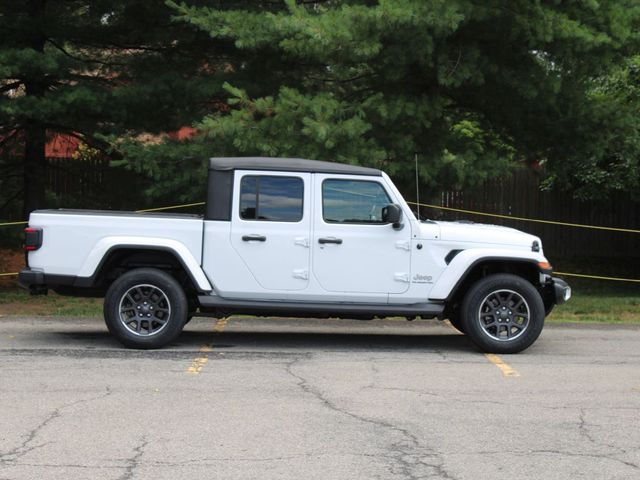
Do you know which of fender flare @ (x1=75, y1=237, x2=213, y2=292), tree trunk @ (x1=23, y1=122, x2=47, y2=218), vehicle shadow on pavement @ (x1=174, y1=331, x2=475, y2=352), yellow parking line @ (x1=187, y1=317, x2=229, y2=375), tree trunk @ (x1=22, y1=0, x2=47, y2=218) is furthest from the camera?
tree trunk @ (x1=23, y1=122, x2=47, y2=218)

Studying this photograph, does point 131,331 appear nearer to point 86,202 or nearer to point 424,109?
point 424,109

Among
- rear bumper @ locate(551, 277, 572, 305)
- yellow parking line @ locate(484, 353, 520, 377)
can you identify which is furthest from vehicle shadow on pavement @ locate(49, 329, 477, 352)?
rear bumper @ locate(551, 277, 572, 305)

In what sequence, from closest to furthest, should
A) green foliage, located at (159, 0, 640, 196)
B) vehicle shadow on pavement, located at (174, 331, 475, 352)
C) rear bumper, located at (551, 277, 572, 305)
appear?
rear bumper, located at (551, 277, 572, 305)
vehicle shadow on pavement, located at (174, 331, 475, 352)
green foliage, located at (159, 0, 640, 196)

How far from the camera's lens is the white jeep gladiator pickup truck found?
9.87 meters

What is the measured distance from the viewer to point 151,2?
15453 millimetres

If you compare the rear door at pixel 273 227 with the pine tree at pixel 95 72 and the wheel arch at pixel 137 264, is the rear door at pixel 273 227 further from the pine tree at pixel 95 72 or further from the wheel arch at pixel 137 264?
the pine tree at pixel 95 72

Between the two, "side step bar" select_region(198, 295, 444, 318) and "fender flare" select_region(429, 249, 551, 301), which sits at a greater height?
"fender flare" select_region(429, 249, 551, 301)

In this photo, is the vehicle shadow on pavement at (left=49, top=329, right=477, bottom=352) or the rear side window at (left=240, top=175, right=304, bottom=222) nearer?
the rear side window at (left=240, top=175, right=304, bottom=222)

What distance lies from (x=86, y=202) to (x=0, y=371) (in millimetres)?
10111

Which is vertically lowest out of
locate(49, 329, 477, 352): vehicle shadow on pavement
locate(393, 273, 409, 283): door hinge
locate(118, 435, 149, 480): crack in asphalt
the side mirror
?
locate(118, 435, 149, 480): crack in asphalt

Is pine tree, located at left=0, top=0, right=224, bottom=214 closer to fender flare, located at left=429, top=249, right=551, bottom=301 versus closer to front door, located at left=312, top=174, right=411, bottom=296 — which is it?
front door, located at left=312, top=174, right=411, bottom=296

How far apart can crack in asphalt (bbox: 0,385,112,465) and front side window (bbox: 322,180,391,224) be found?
3497 mm

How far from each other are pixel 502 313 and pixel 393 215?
1608mm

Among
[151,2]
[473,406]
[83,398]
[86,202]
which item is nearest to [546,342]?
[473,406]
